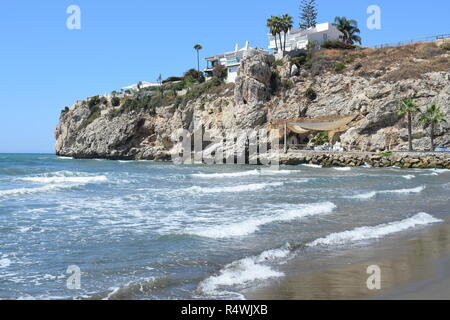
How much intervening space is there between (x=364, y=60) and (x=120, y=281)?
56981mm

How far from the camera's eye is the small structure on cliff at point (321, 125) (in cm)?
4934

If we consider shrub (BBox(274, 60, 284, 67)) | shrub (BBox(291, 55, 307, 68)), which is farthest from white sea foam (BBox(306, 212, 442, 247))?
shrub (BBox(291, 55, 307, 68))

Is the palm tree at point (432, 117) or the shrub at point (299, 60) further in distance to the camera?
the shrub at point (299, 60)

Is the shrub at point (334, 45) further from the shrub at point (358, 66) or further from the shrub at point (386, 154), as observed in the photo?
the shrub at point (386, 154)

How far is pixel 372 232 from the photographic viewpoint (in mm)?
12328

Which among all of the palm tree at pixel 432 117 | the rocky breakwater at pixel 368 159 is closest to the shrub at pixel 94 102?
the rocky breakwater at pixel 368 159

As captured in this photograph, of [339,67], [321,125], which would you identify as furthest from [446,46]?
[321,125]

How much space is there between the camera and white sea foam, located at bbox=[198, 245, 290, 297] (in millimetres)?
7531

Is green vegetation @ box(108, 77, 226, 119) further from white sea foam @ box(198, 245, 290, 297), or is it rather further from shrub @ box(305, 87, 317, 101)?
white sea foam @ box(198, 245, 290, 297)

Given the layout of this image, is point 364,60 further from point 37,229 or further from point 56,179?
point 37,229

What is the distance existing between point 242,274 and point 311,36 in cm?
6559

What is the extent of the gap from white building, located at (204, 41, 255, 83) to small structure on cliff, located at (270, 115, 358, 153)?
15.9 metres

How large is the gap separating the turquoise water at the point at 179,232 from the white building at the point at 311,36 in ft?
161
